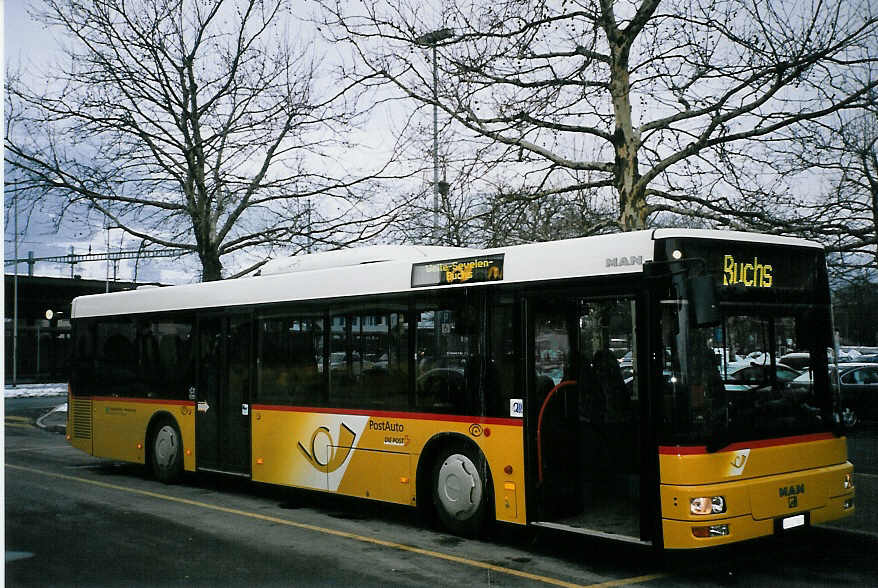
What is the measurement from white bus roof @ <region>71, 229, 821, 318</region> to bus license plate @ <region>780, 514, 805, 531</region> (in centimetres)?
232

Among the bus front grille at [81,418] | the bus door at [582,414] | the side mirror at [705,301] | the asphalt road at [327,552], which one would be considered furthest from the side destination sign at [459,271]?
the bus front grille at [81,418]

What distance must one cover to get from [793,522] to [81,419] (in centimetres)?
1141

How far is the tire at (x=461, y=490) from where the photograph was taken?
28.5ft

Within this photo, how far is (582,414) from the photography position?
8.53 meters

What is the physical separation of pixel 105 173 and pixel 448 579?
1707cm

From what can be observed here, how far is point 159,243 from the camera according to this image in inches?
882

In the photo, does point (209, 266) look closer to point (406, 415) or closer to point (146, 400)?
point (146, 400)

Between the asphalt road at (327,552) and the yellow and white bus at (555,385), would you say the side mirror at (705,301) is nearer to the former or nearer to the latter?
the yellow and white bus at (555,385)

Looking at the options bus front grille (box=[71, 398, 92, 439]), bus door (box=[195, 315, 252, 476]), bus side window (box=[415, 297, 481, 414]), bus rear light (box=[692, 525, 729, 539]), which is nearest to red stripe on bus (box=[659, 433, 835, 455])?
bus rear light (box=[692, 525, 729, 539])

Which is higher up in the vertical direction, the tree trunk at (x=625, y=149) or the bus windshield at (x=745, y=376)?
the tree trunk at (x=625, y=149)

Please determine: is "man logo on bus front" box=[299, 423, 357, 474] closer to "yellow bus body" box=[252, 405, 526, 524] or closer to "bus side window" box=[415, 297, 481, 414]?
"yellow bus body" box=[252, 405, 526, 524]

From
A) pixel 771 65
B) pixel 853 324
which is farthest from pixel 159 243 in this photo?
pixel 853 324

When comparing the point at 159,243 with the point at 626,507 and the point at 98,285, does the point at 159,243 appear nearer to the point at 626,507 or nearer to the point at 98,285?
the point at 626,507

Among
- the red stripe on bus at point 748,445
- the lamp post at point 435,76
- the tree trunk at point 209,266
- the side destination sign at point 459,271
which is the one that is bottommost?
the red stripe on bus at point 748,445
